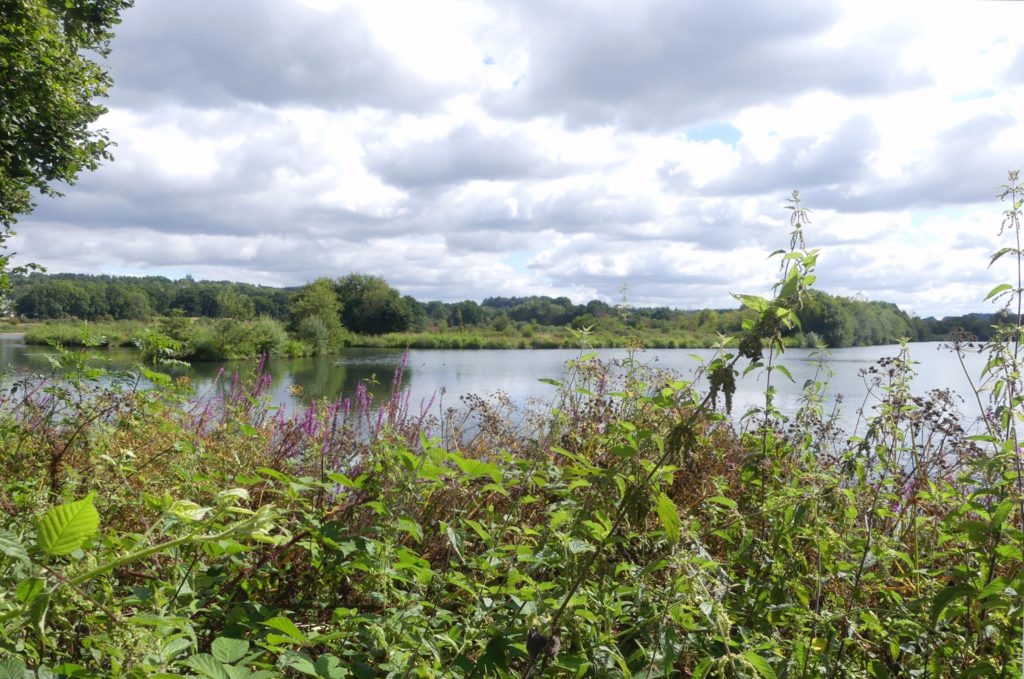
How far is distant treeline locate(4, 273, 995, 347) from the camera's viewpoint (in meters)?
4.00

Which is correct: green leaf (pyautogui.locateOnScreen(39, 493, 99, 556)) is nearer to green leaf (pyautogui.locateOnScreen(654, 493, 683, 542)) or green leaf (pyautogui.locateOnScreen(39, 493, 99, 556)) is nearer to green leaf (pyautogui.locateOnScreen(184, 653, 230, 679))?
green leaf (pyautogui.locateOnScreen(184, 653, 230, 679))

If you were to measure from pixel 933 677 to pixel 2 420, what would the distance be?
474 centimetres

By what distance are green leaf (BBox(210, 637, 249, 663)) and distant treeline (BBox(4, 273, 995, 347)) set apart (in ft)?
4.19

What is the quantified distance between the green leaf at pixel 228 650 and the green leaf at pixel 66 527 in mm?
617

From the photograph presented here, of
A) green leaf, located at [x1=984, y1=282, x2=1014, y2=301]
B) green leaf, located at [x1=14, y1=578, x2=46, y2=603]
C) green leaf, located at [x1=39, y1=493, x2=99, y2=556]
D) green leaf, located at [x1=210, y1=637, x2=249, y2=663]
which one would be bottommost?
green leaf, located at [x1=210, y1=637, x2=249, y2=663]

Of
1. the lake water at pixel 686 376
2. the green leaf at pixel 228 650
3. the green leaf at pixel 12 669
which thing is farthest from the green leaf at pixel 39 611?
the lake water at pixel 686 376

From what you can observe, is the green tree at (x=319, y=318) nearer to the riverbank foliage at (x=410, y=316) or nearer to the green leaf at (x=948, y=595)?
the riverbank foliage at (x=410, y=316)

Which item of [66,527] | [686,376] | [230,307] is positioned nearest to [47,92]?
[686,376]

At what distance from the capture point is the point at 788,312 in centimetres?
123

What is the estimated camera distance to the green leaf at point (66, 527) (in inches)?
27.8

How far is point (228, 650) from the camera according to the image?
1251mm

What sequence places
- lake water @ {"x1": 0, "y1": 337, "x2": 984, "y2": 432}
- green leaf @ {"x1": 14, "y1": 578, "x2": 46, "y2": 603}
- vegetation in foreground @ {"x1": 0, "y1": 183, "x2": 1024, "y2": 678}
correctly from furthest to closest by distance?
lake water @ {"x1": 0, "y1": 337, "x2": 984, "y2": 432} → vegetation in foreground @ {"x1": 0, "y1": 183, "x2": 1024, "y2": 678} → green leaf @ {"x1": 14, "y1": 578, "x2": 46, "y2": 603}

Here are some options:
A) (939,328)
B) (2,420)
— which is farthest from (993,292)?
(2,420)

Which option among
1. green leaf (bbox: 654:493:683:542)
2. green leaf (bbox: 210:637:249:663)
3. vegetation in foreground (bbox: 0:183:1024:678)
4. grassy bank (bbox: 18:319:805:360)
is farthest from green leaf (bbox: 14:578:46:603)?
grassy bank (bbox: 18:319:805:360)
